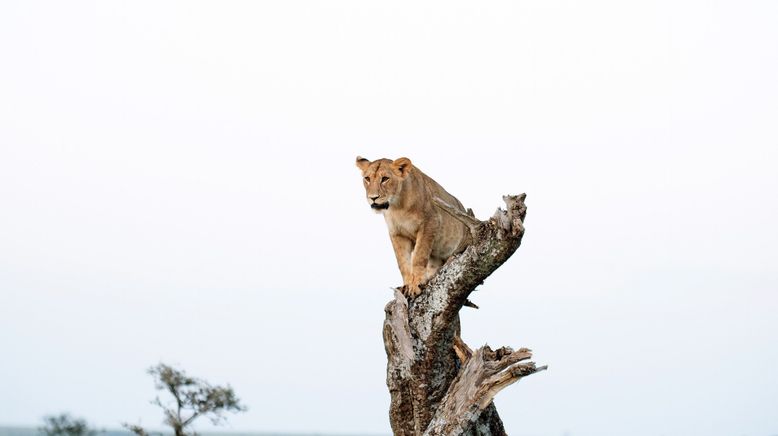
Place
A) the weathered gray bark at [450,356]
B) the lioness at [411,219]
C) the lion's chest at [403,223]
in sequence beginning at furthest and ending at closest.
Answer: the lion's chest at [403,223]
the lioness at [411,219]
the weathered gray bark at [450,356]

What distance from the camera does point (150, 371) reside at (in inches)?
1335

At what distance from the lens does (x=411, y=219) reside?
15.2 metres

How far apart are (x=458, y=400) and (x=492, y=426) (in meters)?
1.18

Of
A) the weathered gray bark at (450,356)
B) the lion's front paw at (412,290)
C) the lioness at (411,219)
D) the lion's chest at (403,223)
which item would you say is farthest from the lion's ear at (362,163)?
the lion's front paw at (412,290)

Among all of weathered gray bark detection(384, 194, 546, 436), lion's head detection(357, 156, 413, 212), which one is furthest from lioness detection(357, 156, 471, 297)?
weathered gray bark detection(384, 194, 546, 436)

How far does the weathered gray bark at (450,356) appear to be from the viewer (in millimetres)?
13664

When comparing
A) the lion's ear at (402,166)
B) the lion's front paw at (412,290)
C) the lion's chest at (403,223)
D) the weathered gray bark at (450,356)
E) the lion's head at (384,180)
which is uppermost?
the lion's ear at (402,166)

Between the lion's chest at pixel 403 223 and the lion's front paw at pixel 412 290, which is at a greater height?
the lion's chest at pixel 403 223

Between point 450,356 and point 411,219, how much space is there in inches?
87.0

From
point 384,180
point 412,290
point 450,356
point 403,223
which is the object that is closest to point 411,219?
point 403,223

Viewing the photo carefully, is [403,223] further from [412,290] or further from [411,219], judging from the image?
[412,290]

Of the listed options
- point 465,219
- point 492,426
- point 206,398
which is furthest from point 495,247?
point 206,398

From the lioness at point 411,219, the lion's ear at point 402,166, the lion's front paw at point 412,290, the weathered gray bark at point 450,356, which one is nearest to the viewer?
the weathered gray bark at point 450,356

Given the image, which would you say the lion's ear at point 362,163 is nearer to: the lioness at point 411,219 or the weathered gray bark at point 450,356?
the lioness at point 411,219
